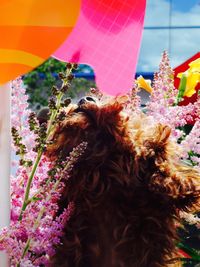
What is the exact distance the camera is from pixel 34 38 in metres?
0.94

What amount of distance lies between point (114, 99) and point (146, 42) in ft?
42.4

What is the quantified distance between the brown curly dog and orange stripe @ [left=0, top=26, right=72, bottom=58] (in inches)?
4.5

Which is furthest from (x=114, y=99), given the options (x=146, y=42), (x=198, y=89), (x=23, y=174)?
(x=146, y=42)

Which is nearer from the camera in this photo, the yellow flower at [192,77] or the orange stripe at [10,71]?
the orange stripe at [10,71]

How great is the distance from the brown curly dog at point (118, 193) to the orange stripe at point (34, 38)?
114 millimetres

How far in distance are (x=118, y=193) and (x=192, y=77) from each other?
386 millimetres

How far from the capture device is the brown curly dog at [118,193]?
0.98m

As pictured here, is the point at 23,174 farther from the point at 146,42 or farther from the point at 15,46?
the point at 146,42

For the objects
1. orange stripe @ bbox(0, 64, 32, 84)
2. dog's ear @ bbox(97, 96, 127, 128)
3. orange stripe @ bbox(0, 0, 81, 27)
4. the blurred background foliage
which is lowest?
dog's ear @ bbox(97, 96, 127, 128)

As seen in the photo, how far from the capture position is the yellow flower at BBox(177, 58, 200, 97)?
128 centimetres

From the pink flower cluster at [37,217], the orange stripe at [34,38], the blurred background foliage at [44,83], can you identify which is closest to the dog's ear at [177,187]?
the pink flower cluster at [37,217]

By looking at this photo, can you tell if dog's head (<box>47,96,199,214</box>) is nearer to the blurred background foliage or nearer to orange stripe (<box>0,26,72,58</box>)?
orange stripe (<box>0,26,72,58</box>)

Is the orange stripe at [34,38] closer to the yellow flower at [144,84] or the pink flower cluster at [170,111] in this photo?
the pink flower cluster at [170,111]

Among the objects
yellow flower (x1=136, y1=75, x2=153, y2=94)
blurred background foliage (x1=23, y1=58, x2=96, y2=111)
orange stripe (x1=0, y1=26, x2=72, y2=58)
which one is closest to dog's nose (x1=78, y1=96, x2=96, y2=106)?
orange stripe (x1=0, y1=26, x2=72, y2=58)
